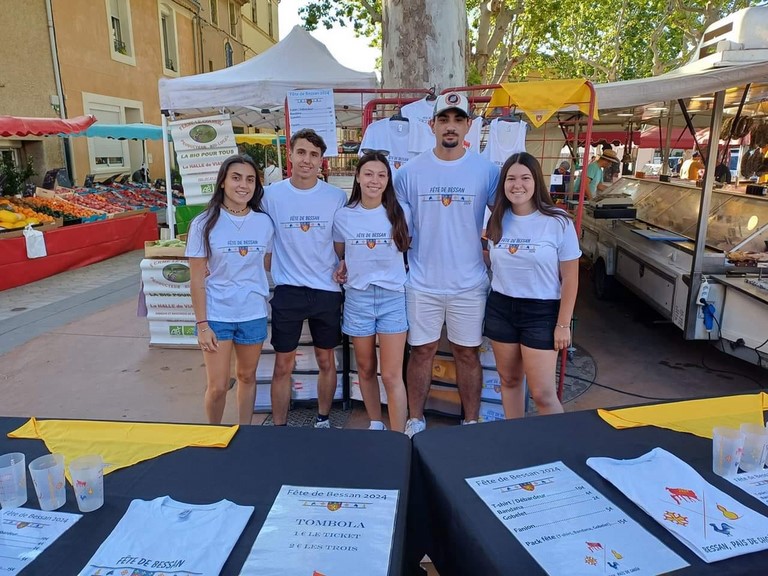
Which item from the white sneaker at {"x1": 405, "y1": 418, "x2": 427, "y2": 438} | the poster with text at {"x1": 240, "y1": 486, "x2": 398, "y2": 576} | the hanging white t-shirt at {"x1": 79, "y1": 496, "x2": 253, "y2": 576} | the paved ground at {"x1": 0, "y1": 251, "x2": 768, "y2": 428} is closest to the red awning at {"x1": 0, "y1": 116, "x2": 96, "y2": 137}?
the paved ground at {"x1": 0, "y1": 251, "x2": 768, "y2": 428}

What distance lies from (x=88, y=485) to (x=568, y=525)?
4.05ft

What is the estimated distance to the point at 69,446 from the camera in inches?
66.3

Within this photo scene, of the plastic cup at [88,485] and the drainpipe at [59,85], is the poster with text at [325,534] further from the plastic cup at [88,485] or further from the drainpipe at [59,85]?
the drainpipe at [59,85]

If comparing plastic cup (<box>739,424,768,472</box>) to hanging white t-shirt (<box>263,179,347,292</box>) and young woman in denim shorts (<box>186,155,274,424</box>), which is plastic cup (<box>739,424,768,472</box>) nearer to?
hanging white t-shirt (<box>263,179,347,292</box>)

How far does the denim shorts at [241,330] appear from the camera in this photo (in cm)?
284

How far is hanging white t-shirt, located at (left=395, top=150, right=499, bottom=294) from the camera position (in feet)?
9.58

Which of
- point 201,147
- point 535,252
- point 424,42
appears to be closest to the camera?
point 535,252

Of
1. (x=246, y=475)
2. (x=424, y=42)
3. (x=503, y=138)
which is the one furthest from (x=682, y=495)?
(x=424, y=42)

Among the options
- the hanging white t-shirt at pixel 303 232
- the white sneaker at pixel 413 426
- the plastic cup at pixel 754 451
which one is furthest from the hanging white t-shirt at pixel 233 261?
the plastic cup at pixel 754 451

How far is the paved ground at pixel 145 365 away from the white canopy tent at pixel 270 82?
1560 mm

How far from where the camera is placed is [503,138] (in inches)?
154

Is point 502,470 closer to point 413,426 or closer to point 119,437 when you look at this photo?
→ point 119,437

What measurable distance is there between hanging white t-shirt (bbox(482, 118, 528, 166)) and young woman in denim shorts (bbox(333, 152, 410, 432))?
1.36m

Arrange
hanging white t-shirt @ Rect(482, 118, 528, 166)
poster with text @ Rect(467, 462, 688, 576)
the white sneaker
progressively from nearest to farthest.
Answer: poster with text @ Rect(467, 462, 688, 576), the white sneaker, hanging white t-shirt @ Rect(482, 118, 528, 166)
